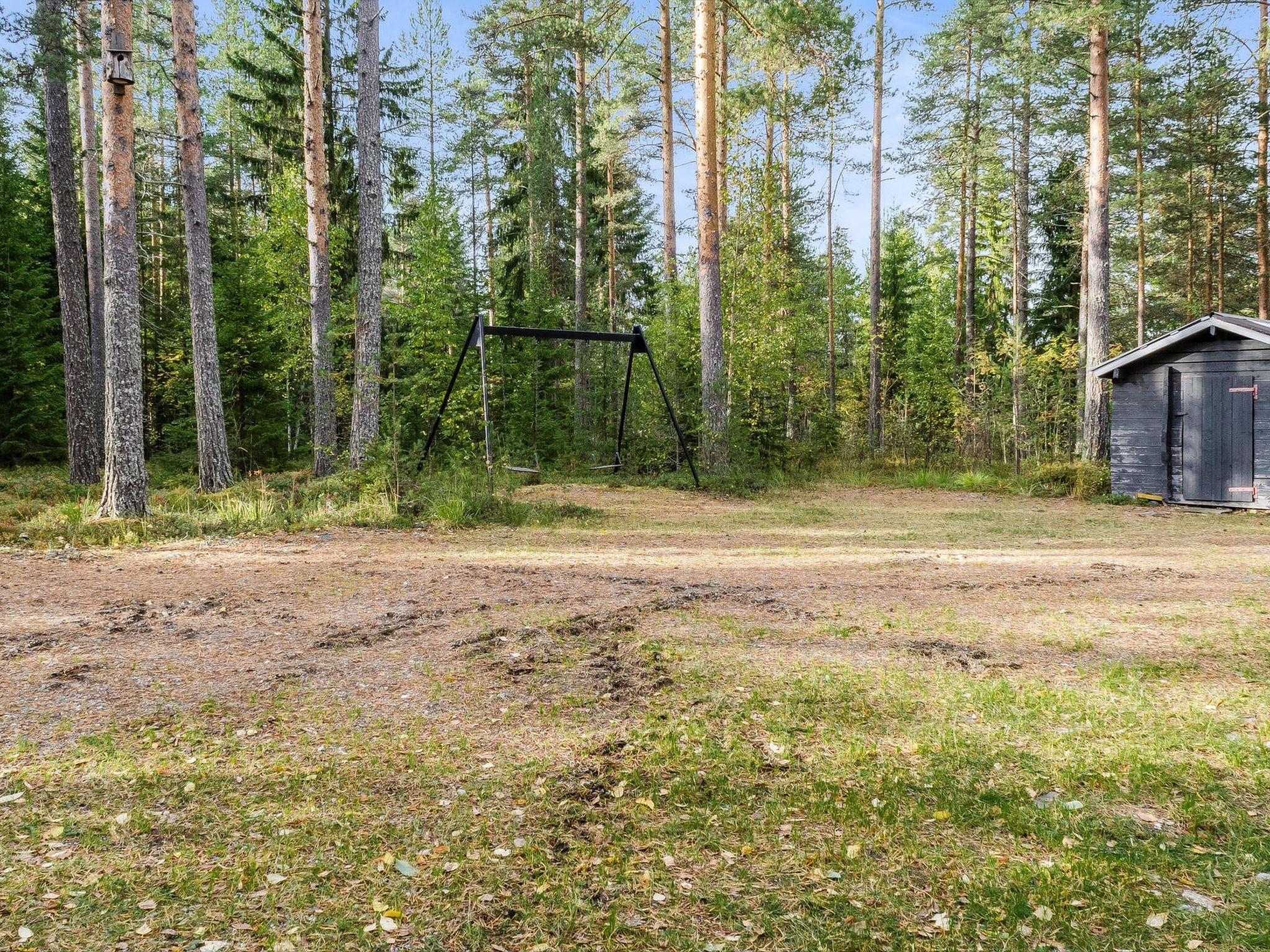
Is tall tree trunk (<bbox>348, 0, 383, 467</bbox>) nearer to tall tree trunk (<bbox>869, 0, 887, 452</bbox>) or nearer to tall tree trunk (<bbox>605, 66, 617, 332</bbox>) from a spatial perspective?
tall tree trunk (<bbox>605, 66, 617, 332</bbox>)

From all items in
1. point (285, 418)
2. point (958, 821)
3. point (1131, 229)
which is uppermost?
point (1131, 229)

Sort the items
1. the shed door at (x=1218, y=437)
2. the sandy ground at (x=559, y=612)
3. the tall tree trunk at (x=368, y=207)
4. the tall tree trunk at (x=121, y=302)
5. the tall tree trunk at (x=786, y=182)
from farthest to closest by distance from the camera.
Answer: the tall tree trunk at (x=786, y=182), the shed door at (x=1218, y=437), the tall tree trunk at (x=368, y=207), the tall tree trunk at (x=121, y=302), the sandy ground at (x=559, y=612)

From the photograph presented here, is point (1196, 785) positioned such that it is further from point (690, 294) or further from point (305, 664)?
point (690, 294)

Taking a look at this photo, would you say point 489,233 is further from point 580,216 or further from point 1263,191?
point 1263,191

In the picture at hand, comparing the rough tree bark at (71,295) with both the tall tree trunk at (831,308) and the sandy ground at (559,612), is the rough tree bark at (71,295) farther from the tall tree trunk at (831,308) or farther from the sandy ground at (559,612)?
the tall tree trunk at (831,308)

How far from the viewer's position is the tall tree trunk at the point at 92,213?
13.2 m

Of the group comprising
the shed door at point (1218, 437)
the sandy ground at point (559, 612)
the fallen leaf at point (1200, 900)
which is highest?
the shed door at point (1218, 437)

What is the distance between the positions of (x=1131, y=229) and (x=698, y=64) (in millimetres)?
15884

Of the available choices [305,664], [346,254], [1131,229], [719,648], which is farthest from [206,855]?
[1131,229]

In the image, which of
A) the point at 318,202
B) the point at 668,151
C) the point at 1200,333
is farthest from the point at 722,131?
the point at 1200,333

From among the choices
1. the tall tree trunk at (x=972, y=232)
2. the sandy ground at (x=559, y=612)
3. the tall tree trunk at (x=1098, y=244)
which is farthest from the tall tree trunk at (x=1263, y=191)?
the sandy ground at (x=559, y=612)

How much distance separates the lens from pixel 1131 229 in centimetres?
2158

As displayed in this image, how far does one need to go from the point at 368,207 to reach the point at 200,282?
2.71m

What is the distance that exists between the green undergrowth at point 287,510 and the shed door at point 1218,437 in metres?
9.77
